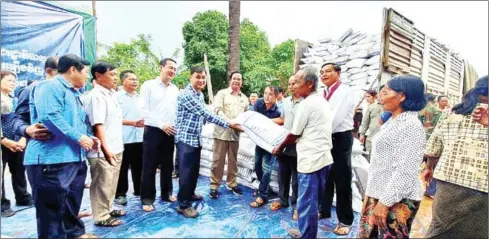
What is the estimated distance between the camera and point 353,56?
5.73 meters

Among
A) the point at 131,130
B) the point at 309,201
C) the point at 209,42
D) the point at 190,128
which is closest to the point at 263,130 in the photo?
the point at 190,128

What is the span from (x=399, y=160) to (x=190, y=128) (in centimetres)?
179

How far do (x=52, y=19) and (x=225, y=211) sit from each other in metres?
5.26

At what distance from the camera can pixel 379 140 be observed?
1639 mm

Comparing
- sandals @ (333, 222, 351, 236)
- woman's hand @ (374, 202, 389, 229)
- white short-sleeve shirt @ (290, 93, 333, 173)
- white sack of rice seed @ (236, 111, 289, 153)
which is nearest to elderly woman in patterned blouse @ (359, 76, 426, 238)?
woman's hand @ (374, 202, 389, 229)

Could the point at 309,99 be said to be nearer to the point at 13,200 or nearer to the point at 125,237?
the point at 125,237

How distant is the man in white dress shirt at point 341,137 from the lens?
2.47 metres

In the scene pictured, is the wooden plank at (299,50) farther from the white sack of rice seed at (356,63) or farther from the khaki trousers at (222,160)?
the khaki trousers at (222,160)

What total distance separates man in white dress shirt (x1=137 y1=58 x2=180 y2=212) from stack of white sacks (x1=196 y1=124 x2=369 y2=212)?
102 cm

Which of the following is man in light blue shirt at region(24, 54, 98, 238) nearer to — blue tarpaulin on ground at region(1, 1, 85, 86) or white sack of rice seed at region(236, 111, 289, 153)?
white sack of rice seed at region(236, 111, 289, 153)

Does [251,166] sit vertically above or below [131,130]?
below

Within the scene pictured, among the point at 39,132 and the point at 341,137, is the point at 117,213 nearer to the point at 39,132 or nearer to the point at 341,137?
the point at 39,132

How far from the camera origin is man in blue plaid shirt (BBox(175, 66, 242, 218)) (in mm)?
2703

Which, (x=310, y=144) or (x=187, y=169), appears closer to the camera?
(x=310, y=144)
